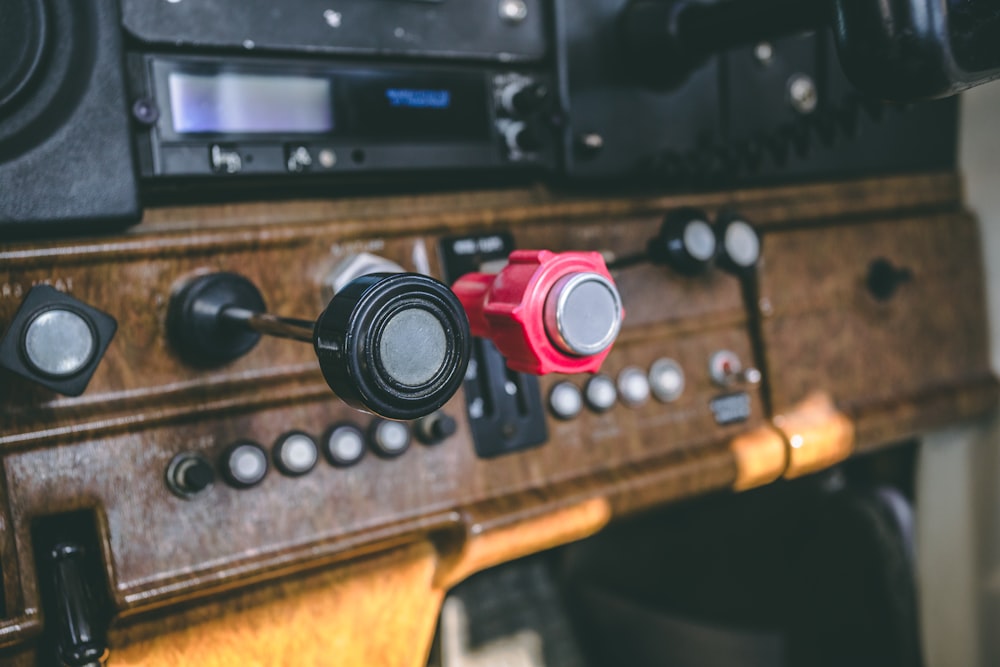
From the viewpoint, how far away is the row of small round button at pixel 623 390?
83 cm

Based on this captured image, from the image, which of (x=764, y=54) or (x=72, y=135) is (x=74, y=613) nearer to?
(x=72, y=135)

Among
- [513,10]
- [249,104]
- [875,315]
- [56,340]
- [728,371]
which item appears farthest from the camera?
[875,315]

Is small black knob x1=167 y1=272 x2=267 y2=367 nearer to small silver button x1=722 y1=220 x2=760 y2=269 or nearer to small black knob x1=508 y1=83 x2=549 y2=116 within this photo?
small black knob x1=508 y1=83 x2=549 y2=116

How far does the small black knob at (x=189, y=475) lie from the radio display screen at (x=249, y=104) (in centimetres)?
26

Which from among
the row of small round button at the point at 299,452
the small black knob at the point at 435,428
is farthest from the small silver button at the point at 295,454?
the small black knob at the point at 435,428

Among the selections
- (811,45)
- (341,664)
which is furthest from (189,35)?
(811,45)

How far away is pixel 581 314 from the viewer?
1.76ft

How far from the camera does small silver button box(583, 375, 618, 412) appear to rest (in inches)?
33.3

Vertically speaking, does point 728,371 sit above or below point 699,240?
below

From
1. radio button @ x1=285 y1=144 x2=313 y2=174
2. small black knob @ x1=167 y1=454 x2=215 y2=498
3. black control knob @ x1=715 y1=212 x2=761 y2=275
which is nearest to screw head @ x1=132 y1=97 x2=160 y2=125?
radio button @ x1=285 y1=144 x2=313 y2=174

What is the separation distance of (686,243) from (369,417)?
1.19 feet

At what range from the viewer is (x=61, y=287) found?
0.64 m

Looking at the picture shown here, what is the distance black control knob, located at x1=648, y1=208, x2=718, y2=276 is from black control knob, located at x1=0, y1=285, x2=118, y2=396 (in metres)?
0.52

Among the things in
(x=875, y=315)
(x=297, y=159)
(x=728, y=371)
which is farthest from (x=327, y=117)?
(x=875, y=315)
